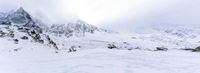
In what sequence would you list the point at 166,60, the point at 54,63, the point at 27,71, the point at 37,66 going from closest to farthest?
the point at 27,71
the point at 37,66
the point at 54,63
the point at 166,60

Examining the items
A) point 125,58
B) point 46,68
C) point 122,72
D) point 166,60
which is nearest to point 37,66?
point 46,68

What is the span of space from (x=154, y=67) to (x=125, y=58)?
280 cm

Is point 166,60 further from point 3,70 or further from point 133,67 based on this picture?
point 3,70

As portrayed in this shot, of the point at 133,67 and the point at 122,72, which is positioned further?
the point at 133,67

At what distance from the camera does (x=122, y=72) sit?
45.8ft

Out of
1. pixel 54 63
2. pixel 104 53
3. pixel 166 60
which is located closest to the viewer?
pixel 54 63

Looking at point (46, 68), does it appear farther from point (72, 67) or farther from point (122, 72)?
point (122, 72)

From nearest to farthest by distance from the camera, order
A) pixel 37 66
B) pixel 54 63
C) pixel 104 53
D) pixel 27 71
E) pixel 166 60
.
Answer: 1. pixel 27 71
2. pixel 37 66
3. pixel 54 63
4. pixel 166 60
5. pixel 104 53

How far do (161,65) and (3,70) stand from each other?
8.26 m

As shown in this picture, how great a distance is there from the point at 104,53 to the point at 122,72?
543cm

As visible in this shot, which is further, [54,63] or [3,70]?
[54,63]

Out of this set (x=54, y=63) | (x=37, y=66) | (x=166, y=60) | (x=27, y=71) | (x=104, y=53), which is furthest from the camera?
(x=104, y=53)

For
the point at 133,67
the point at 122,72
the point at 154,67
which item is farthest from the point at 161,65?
the point at 122,72

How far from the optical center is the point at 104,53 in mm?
19281
